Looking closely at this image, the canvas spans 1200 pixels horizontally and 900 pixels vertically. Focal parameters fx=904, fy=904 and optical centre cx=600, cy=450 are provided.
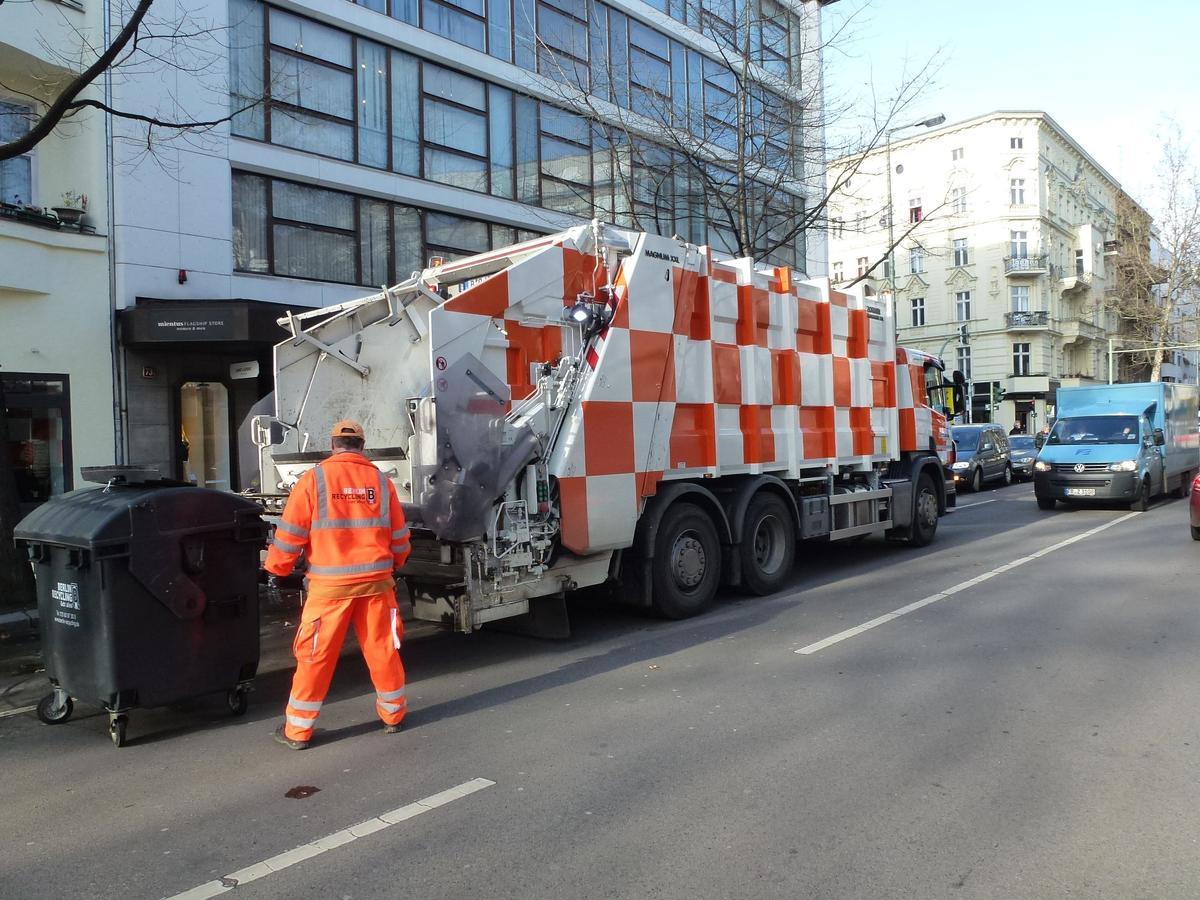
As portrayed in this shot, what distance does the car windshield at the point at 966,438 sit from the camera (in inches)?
860

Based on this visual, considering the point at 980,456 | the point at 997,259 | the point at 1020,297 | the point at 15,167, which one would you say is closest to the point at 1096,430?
the point at 980,456

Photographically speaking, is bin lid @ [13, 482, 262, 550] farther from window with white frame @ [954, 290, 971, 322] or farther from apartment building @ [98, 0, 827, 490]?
window with white frame @ [954, 290, 971, 322]

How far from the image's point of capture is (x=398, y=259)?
1511 centimetres

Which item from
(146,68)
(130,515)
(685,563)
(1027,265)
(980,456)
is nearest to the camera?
(130,515)

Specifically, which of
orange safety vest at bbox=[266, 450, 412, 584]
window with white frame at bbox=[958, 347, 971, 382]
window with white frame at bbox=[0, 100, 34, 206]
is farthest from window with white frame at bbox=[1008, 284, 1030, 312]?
orange safety vest at bbox=[266, 450, 412, 584]

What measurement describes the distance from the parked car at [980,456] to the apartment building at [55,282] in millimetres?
17221

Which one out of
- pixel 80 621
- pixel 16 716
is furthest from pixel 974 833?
pixel 16 716

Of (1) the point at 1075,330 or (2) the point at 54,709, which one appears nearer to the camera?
(2) the point at 54,709

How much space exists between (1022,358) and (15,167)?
4894 centimetres

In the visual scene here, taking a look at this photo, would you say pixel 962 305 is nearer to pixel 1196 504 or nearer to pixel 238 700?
pixel 1196 504

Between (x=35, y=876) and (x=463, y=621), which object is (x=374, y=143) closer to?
(x=463, y=621)

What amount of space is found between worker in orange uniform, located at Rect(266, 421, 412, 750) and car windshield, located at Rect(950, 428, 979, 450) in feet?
64.0

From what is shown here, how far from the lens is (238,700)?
5.29 m

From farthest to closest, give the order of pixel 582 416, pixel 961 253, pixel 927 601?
1. pixel 961 253
2. pixel 927 601
3. pixel 582 416
